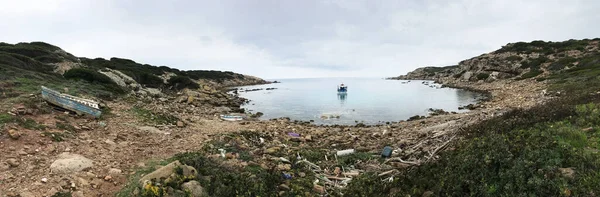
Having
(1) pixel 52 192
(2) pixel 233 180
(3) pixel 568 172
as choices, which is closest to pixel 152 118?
(1) pixel 52 192

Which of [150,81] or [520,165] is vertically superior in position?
[150,81]

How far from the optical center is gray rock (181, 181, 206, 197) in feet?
20.8

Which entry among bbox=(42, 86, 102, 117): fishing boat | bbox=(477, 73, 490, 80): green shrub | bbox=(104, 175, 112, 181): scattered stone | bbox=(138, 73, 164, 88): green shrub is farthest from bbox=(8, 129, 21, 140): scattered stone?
bbox=(477, 73, 490, 80): green shrub

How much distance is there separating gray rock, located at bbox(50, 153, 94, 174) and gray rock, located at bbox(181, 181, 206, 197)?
2.93m

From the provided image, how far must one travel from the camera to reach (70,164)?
7250mm

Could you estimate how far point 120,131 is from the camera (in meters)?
11.4

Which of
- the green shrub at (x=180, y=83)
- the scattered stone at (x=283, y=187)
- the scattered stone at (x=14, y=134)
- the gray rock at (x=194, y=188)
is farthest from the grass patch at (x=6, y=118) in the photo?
the green shrub at (x=180, y=83)

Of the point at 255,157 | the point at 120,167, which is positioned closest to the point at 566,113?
the point at 255,157

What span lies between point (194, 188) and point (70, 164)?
338cm

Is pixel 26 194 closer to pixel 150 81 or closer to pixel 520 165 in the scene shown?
pixel 520 165

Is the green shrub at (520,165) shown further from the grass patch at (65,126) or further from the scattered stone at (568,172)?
the grass patch at (65,126)

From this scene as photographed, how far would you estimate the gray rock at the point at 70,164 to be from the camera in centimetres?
695

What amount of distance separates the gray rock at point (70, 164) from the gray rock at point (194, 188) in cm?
293

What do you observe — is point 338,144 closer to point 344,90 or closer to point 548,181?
point 548,181
